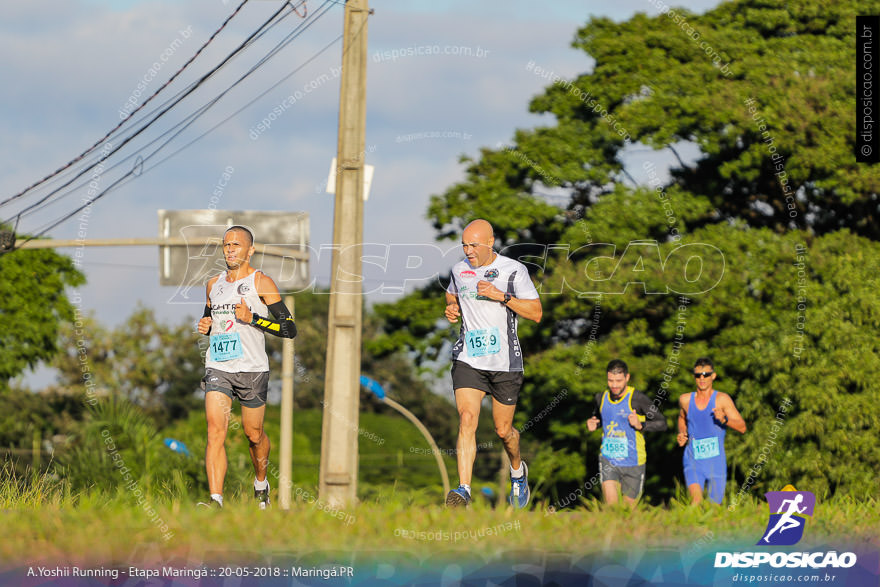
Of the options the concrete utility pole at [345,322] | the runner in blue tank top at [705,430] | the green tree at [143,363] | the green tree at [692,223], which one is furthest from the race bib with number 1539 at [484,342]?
the green tree at [143,363]

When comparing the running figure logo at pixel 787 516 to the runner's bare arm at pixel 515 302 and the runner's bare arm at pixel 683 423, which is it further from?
the runner's bare arm at pixel 683 423

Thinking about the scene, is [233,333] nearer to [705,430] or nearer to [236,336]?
[236,336]

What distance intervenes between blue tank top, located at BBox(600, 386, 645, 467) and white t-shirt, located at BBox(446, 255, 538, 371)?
7.73 feet

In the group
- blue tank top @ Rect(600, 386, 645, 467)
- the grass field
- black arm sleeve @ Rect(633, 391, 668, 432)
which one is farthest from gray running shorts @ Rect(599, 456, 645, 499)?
the grass field

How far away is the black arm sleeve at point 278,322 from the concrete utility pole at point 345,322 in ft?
6.72

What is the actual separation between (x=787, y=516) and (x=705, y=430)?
3529mm

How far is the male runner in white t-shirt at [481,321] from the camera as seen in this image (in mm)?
9430

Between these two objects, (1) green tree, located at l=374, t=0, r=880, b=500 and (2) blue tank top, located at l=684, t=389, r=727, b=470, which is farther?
(1) green tree, located at l=374, t=0, r=880, b=500

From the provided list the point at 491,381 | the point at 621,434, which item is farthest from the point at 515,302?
the point at 621,434

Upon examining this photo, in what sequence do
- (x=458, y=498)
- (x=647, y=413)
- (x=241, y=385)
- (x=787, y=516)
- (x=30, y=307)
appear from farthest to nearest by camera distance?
(x=30, y=307), (x=647, y=413), (x=241, y=385), (x=458, y=498), (x=787, y=516)

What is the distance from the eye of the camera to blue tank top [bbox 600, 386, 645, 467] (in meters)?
11.6

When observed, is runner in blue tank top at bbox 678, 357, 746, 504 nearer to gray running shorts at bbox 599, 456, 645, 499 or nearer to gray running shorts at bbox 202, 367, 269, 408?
gray running shorts at bbox 599, 456, 645, 499

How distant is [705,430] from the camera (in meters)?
A: 11.9

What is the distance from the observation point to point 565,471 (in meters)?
23.7
